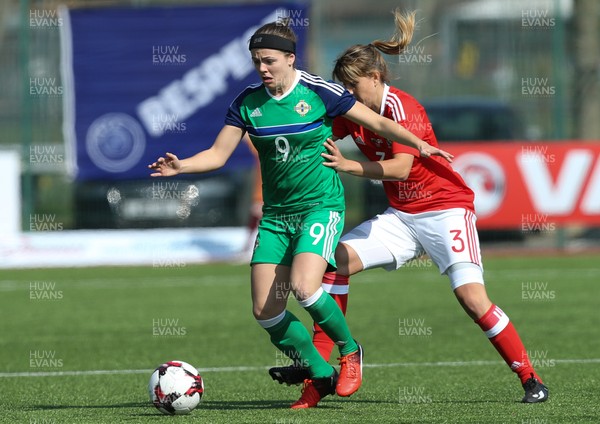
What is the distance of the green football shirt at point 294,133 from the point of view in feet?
23.0


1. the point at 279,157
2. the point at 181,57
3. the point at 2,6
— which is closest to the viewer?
the point at 279,157

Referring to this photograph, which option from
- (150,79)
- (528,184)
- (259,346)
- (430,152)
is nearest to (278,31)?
(430,152)

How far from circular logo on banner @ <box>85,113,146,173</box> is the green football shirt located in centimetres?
1181

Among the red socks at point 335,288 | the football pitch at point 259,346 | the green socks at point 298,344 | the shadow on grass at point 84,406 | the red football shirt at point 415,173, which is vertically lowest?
the football pitch at point 259,346

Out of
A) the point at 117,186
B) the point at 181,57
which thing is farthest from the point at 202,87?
the point at 117,186

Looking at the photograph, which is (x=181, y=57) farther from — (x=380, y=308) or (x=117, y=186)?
(x=380, y=308)

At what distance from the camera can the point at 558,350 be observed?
9625mm

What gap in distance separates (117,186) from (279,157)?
12111 millimetres

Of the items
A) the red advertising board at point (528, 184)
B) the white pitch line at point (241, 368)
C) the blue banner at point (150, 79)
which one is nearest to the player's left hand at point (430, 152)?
the white pitch line at point (241, 368)

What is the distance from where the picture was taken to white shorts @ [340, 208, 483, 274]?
7.34 m

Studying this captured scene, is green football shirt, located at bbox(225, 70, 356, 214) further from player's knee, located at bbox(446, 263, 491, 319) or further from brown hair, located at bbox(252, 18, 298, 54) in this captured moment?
player's knee, located at bbox(446, 263, 491, 319)

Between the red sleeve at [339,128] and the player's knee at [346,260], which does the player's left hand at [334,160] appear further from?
the player's knee at [346,260]

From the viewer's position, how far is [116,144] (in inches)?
738

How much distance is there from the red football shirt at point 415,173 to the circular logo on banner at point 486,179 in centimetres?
1037
